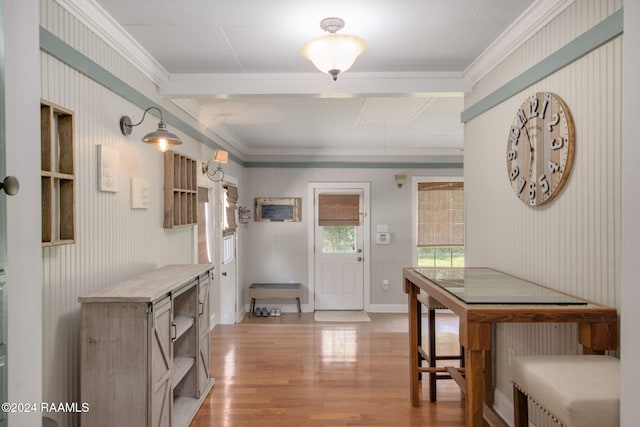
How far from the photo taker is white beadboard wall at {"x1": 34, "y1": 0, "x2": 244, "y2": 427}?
185 cm

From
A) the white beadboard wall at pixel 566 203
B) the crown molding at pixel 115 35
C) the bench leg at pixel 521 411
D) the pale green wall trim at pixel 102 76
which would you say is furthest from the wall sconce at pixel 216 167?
the bench leg at pixel 521 411

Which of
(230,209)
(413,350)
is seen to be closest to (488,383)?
(413,350)

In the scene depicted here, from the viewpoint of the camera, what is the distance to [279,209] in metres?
6.61

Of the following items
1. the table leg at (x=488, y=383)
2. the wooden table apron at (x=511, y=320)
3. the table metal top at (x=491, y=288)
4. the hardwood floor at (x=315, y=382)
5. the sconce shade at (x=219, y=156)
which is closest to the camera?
the wooden table apron at (x=511, y=320)

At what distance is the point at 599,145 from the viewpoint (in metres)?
1.72

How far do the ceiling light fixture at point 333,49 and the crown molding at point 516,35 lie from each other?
93cm

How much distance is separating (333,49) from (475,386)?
1.78m

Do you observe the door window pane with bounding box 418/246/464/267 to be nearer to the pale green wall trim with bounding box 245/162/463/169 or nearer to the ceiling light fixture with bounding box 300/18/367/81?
the pale green wall trim with bounding box 245/162/463/169

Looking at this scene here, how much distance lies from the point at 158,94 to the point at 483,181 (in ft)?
8.38

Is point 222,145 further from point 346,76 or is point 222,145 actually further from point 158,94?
point 346,76

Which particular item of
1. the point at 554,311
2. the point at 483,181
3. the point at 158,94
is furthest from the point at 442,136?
the point at 554,311

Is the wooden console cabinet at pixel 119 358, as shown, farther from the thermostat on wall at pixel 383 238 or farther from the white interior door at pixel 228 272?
the thermostat on wall at pixel 383 238

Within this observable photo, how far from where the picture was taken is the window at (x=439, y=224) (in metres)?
6.62

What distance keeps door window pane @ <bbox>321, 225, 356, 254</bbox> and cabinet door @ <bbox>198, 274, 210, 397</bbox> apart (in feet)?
12.4
